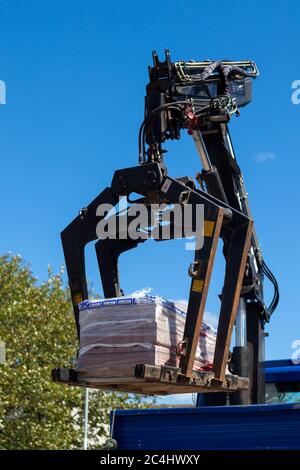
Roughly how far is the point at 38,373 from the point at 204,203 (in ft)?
61.0

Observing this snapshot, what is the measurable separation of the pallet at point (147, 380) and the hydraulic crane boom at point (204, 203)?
100mm

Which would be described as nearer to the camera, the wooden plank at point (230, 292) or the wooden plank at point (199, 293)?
the wooden plank at point (199, 293)

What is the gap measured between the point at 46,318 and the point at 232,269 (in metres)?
20.0

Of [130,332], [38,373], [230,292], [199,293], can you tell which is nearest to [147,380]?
[130,332]

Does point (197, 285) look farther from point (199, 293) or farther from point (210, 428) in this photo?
point (210, 428)

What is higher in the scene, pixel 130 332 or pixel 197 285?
pixel 197 285

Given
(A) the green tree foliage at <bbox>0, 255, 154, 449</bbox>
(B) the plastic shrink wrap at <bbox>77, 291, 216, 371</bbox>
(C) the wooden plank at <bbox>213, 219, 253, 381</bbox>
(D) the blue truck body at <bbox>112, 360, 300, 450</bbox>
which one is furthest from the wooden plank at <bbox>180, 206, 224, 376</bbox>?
(A) the green tree foliage at <bbox>0, 255, 154, 449</bbox>

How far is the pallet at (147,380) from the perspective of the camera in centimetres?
560

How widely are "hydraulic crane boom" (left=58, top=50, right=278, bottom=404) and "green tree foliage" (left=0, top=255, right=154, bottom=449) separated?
1592cm

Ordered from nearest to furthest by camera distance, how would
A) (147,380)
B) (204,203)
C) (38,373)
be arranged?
(147,380) → (204,203) → (38,373)

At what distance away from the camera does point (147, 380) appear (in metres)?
5.59

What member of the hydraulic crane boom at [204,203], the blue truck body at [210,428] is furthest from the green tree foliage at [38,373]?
the blue truck body at [210,428]

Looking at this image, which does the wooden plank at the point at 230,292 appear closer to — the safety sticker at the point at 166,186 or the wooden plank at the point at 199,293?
the wooden plank at the point at 199,293
